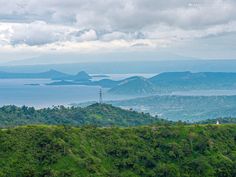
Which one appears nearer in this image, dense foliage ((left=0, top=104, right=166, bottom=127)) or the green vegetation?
the green vegetation

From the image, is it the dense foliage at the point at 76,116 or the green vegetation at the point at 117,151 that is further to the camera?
the dense foliage at the point at 76,116

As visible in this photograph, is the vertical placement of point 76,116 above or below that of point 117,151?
above

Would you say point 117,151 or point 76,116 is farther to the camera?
point 76,116

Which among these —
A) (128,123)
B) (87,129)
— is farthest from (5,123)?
(87,129)

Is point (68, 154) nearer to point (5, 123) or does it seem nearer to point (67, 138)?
point (67, 138)
